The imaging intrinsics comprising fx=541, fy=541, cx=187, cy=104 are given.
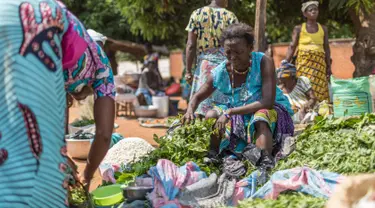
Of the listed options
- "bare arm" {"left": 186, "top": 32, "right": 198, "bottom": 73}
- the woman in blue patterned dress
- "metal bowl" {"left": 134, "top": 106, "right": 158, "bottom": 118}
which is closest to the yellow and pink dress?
"bare arm" {"left": 186, "top": 32, "right": 198, "bottom": 73}

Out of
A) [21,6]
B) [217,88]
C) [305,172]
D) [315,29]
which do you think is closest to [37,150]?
[21,6]

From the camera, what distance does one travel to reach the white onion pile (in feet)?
14.6

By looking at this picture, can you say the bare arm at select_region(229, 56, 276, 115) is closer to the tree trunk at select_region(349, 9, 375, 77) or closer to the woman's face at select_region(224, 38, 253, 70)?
the woman's face at select_region(224, 38, 253, 70)

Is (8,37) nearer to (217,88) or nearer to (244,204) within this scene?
(244,204)

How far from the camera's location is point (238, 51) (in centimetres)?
431

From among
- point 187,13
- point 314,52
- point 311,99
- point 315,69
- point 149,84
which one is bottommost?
point 149,84

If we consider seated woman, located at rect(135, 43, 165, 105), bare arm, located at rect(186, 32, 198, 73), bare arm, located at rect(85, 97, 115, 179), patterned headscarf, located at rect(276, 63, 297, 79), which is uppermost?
bare arm, located at rect(186, 32, 198, 73)

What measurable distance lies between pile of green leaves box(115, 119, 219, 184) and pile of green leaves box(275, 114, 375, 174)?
61cm

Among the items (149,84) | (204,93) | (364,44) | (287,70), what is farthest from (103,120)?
(149,84)

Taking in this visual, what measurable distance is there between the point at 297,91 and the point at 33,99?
569 centimetres

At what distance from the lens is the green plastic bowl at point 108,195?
345cm

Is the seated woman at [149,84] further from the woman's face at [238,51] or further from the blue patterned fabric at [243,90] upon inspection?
the woman's face at [238,51]

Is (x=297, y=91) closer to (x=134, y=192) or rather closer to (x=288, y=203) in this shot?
(x=134, y=192)


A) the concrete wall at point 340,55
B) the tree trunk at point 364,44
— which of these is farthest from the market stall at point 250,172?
the concrete wall at point 340,55
